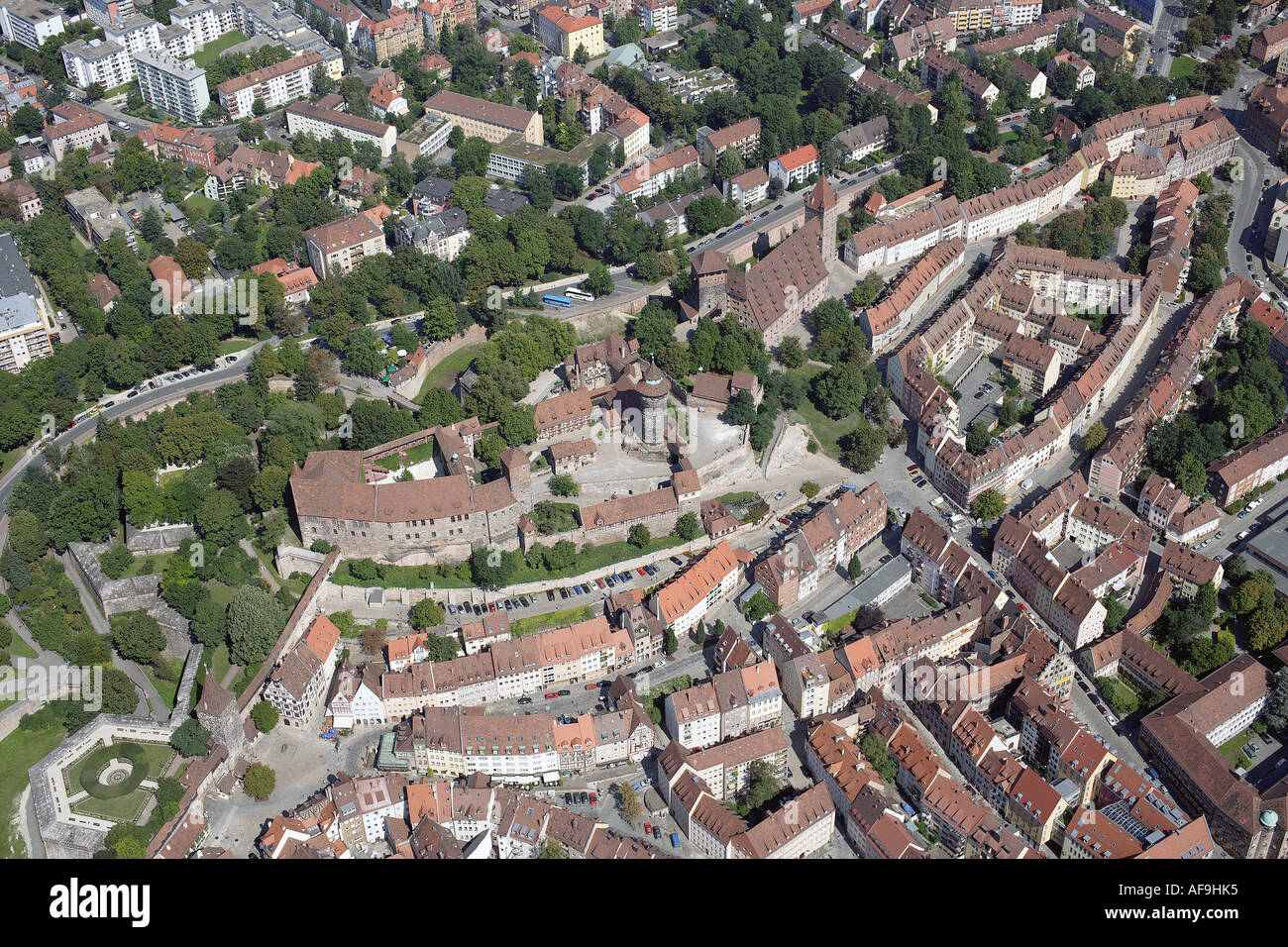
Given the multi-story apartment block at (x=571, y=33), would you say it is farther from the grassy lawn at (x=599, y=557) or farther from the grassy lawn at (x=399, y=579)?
the grassy lawn at (x=399, y=579)

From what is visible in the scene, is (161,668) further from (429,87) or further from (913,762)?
(429,87)

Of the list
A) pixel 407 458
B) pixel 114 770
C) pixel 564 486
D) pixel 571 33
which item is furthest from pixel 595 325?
pixel 571 33

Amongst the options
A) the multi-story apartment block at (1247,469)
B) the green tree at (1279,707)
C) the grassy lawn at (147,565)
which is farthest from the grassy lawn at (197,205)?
the green tree at (1279,707)

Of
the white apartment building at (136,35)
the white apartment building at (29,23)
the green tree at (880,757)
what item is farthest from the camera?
the white apartment building at (29,23)

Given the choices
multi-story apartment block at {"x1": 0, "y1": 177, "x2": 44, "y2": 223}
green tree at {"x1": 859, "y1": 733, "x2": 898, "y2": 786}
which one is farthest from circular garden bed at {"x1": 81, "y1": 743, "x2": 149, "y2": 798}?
multi-story apartment block at {"x1": 0, "y1": 177, "x2": 44, "y2": 223}

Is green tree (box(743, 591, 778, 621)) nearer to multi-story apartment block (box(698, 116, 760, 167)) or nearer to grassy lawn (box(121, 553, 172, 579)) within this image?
grassy lawn (box(121, 553, 172, 579))

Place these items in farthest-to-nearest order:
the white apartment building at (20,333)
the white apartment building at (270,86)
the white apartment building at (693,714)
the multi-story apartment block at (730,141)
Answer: the white apartment building at (270,86), the multi-story apartment block at (730,141), the white apartment building at (20,333), the white apartment building at (693,714)
